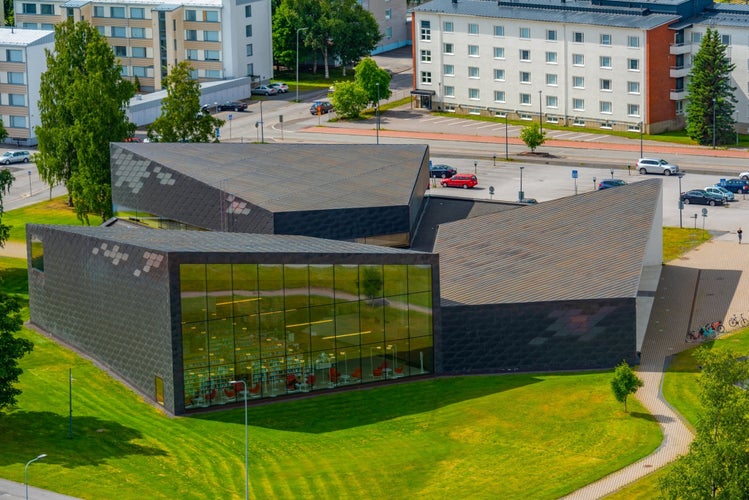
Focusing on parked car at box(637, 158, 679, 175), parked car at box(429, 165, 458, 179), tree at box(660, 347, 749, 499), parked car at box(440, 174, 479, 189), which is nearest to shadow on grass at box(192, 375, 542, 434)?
tree at box(660, 347, 749, 499)

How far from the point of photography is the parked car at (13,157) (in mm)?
182750

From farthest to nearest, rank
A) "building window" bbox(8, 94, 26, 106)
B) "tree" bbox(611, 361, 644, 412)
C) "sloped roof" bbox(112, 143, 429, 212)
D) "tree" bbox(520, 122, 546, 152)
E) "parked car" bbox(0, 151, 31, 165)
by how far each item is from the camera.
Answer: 1. "building window" bbox(8, 94, 26, 106)
2. "parked car" bbox(0, 151, 31, 165)
3. "tree" bbox(520, 122, 546, 152)
4. "sloped roof" bbox(112, 143, 429, 212)
5. "tree" bbox(611, 361, 644, 412)

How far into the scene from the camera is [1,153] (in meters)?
188

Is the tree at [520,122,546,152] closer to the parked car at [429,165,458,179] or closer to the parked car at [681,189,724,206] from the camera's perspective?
the parked car at [429,165,458,179]

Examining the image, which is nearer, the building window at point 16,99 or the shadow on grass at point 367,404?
the shadow on grass at point 367,404

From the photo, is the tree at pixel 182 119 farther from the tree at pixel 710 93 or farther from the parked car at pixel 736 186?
the tree at pixel 710 93

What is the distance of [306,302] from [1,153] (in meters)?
87.9

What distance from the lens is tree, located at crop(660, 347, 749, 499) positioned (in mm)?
80750

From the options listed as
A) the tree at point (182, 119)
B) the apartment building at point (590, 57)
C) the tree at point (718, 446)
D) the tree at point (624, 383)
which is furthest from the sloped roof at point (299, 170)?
the apartment building at point (590, 57)

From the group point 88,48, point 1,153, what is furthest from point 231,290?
point 1,153

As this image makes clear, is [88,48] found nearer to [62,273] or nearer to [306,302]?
[62,273]

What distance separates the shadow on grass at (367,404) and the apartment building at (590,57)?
81021 millimetres

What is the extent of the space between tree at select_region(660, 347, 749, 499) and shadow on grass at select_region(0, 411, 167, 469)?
3179 cm

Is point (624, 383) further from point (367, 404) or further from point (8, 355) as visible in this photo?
point (8, 355)
